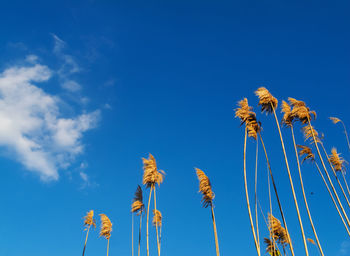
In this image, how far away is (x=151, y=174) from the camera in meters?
22.3

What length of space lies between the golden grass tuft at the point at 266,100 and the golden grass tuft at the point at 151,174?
9630 millimetres

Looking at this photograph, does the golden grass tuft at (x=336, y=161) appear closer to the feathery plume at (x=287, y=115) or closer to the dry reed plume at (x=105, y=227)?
the feathery plume at (x=287, y=115)

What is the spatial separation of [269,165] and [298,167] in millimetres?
1670

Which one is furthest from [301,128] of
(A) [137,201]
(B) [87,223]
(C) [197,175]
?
(B) [87,223]

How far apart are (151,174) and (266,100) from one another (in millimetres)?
10501

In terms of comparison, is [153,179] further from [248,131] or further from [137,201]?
[248,131]

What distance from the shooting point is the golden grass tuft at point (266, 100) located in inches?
694

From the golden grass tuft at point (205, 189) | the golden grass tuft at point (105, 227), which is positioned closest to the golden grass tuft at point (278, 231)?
the golden grass tuft at point (205, 189)

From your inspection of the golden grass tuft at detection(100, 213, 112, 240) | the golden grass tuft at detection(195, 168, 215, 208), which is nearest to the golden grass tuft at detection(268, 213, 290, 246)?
the golden grass tuft at detection(195, 168, 215, 208)

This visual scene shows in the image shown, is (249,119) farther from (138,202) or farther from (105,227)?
(105,227)

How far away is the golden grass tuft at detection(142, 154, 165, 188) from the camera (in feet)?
72.8

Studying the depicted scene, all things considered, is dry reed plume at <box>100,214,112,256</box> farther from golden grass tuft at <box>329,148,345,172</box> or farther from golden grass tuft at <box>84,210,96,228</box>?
golden grass tuft at <box>329,148,345,172</box>

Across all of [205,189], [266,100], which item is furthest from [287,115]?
[205,189]

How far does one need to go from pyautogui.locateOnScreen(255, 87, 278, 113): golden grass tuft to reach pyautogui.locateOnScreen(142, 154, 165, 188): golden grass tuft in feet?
31.6
